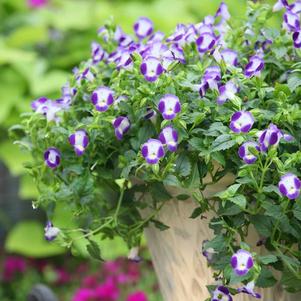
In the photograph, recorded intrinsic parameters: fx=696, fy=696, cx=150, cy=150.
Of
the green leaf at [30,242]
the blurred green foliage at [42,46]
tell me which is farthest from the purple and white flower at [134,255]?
the green leaf at [30,242]

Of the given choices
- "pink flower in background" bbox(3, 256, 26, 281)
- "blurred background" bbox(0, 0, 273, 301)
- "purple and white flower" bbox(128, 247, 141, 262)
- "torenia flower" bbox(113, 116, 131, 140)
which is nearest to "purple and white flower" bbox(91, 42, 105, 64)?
"torenia flower" bbox(113, 116, 131, 140)

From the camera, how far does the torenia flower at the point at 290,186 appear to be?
0.84 m

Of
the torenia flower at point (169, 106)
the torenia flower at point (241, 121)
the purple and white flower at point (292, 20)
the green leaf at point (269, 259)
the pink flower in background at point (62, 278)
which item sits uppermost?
the pink flower in background at point (62, 278)

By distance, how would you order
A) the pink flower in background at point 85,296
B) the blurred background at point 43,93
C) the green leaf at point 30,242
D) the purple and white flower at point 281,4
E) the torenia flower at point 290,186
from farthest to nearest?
the green leaf at point 30,242 → the blurred background at point 43,93 → the pink flower in background at point 85,296 → the purple and white flower at point 281,4 → the torenia flower at point 290,186

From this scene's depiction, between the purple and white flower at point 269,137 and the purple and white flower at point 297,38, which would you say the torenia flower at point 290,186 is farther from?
the purple and white flower at point 297,38

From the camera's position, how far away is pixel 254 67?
966mm

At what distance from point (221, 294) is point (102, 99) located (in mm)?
313

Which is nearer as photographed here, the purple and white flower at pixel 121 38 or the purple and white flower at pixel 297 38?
the purple and white flower at pixel 297 38

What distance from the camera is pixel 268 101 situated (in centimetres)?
95

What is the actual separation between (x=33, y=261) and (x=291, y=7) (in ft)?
8.71

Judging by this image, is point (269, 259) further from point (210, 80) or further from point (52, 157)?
point (52, 157)

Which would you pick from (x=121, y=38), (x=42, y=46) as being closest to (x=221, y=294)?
(x=121, y=38)

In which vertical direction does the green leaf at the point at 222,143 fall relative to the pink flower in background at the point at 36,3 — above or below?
below

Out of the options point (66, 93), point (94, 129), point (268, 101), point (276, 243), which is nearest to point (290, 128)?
point (268, 101)
